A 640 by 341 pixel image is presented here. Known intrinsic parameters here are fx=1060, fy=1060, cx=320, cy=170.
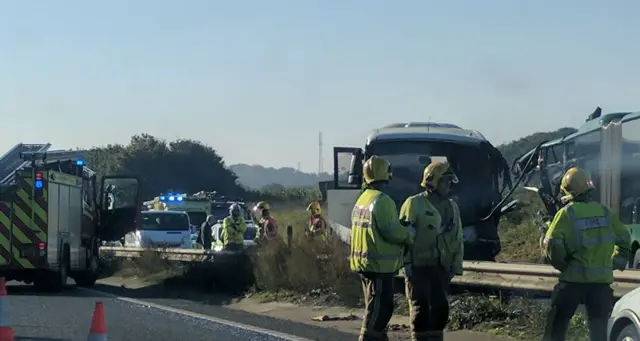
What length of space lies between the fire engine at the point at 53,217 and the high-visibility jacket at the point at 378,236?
11432mm

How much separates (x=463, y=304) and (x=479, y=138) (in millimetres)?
5018

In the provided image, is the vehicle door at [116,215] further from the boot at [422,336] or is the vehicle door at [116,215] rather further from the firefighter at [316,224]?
the boot at [422,336]

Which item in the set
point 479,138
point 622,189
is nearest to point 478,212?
point 479,138

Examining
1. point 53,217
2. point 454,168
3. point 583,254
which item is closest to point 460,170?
point 454,168

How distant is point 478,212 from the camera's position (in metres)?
17.2

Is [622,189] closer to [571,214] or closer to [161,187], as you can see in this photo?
[571,214]

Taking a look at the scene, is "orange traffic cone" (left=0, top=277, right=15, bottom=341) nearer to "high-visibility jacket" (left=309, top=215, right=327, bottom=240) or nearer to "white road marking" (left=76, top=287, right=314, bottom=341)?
"white road marking" (left=76, top=287, right=314, bottom=341)

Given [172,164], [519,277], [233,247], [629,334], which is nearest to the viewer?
[629,334]

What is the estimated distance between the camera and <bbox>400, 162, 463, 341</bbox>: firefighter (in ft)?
30.2

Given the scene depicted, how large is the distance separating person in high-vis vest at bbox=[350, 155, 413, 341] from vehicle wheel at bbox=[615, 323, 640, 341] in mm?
2017

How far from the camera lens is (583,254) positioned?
838 cm

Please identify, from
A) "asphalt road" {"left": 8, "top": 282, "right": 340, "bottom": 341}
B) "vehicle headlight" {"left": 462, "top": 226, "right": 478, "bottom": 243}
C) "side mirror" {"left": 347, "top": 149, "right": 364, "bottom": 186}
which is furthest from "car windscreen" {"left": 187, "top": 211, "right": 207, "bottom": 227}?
"vehicle headlight" {"left": 462, "top": 226, "right": 478, "bottom": 243}

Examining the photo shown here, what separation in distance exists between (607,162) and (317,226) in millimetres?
5743

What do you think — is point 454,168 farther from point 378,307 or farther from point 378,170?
point 378,307
